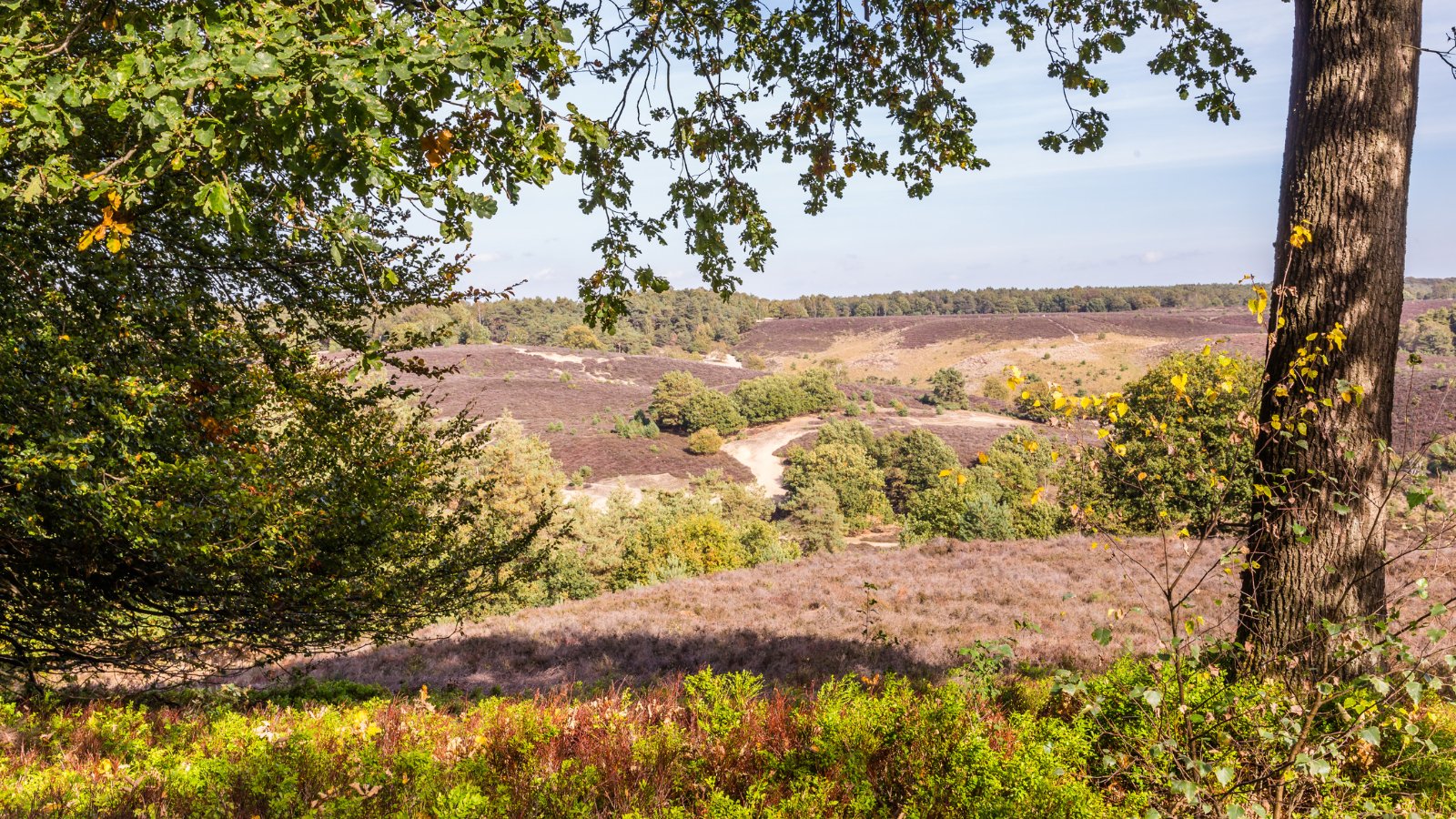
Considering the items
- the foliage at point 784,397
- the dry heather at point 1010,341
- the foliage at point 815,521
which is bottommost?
the foliage at point 815,521

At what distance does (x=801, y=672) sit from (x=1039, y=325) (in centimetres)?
11067

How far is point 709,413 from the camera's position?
5944 centimetres

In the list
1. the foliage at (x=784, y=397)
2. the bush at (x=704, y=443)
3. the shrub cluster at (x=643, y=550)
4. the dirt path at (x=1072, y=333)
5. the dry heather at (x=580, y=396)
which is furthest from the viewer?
the dirt path at (x=1072, y=333)

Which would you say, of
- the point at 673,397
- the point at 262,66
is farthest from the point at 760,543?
the point at 673,397

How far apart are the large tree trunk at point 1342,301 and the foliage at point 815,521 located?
105 ft

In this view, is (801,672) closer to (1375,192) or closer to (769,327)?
(1375,192)

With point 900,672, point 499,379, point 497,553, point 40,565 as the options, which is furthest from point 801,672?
point 499,379

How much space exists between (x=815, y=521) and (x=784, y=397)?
3036 cm

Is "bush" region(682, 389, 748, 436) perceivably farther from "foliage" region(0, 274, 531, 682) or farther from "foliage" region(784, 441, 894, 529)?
"foliage" region(0, 274, 531, 682)

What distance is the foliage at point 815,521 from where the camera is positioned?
119 feet

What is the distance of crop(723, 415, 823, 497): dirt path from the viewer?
50.3 metres

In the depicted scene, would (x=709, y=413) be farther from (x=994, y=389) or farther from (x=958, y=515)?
(x=994, y=389)

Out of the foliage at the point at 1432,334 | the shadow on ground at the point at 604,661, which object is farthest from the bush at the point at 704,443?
the foliage at the point at 1432,334

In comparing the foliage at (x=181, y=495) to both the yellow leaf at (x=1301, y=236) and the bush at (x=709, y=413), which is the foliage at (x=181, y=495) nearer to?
the yellow leaf at (x=1301, y=236)
